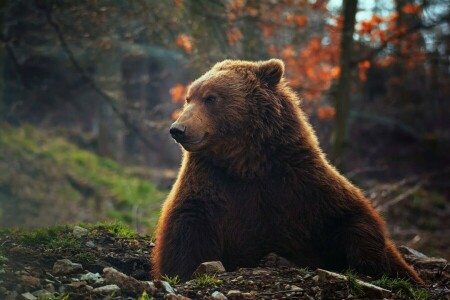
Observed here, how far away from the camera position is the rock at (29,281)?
12.4 ft

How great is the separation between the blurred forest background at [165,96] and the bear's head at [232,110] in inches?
127

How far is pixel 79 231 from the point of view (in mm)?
5609

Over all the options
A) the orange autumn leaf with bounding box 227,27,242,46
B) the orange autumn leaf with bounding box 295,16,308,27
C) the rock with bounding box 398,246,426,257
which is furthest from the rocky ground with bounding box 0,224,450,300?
the orange autumn leaf with bounding box 295,16,308,27

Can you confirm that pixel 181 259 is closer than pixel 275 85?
Yes

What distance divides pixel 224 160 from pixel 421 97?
20286mm

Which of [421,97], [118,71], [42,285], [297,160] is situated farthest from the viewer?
[421,97]

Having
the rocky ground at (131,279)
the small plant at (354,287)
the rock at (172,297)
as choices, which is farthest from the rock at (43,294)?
the small plant at (354,287)

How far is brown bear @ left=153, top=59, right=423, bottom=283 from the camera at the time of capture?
15.6ft

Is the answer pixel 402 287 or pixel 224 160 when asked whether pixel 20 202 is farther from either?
pixel 402 287

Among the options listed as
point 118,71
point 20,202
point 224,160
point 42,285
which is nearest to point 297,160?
point 224,160

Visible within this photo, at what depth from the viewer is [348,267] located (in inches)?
193

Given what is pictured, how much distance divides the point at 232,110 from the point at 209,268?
4.68 ft

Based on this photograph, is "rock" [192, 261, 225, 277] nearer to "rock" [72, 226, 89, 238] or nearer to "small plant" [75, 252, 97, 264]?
"small plant" [75, 252, 97, 264]

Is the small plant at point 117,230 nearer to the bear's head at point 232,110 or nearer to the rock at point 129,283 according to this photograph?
the bear's head at point 232,110
